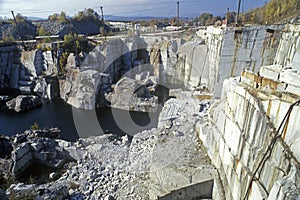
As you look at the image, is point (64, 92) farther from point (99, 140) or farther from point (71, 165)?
point (71, 165)

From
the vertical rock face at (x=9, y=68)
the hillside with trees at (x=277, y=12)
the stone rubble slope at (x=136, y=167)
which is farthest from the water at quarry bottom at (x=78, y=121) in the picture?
the hillside with trees at (x=277, y=12)

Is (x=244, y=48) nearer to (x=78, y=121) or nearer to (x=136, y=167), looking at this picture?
(x=136, y=167)

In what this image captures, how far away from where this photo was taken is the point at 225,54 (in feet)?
35.5

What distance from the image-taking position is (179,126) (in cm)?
671

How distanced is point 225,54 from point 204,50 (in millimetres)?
3970

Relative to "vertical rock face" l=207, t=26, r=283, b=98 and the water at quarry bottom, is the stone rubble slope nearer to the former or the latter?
the water at quarry bottom

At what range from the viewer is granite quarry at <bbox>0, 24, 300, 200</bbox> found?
257 centimetres

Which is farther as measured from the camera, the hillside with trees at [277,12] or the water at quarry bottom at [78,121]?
the hillside with trees at [277,12]

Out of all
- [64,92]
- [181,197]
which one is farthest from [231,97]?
[64,92]

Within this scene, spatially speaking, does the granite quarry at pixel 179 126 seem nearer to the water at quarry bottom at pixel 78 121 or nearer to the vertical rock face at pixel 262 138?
the vertical rock face at pixel 262 138

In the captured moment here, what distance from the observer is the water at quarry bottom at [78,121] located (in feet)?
35.0

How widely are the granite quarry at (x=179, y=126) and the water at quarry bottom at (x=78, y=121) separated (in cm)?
61

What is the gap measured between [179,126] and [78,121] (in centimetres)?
687

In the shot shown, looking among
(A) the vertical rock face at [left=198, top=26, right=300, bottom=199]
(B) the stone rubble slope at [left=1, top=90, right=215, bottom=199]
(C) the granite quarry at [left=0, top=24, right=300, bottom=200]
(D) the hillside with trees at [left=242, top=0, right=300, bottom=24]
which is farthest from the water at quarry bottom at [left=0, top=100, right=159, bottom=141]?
(D) the hillside with trees at [left=242, top=0, right=300, bottom=24]
